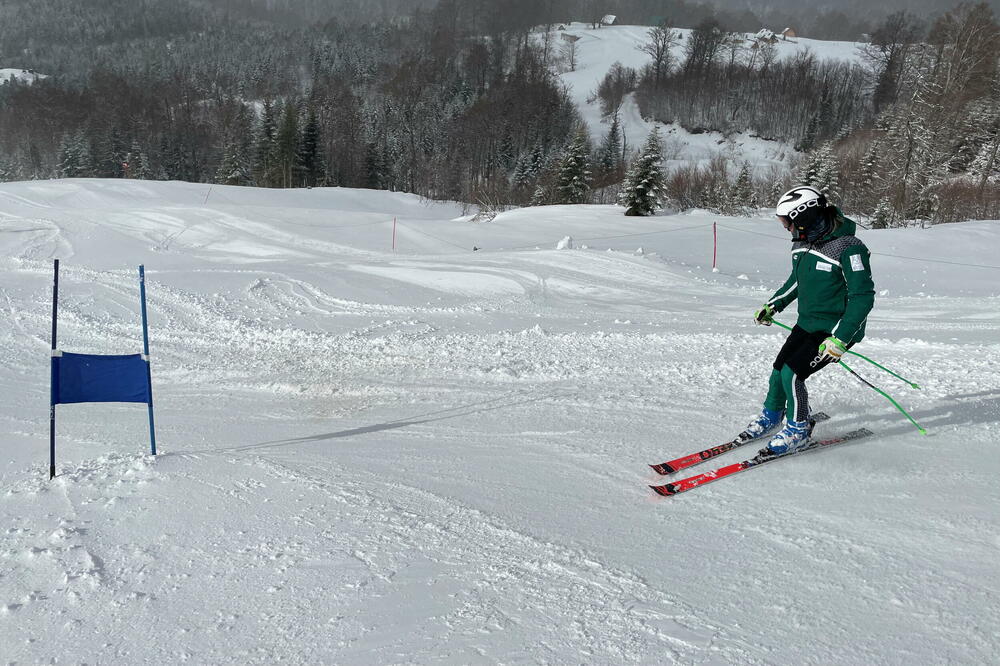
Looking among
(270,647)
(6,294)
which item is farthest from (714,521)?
(6,294)

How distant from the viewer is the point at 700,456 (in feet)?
14.8

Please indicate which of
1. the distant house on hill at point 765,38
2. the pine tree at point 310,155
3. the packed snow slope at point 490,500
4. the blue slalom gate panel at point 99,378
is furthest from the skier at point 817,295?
the distant house on hill at point 765,38

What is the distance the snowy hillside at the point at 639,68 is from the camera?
214 ft

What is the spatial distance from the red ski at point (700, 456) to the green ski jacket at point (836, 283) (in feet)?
3.29

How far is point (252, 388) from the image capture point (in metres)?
7.19

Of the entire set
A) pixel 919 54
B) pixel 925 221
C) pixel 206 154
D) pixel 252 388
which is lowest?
pixel 252 388

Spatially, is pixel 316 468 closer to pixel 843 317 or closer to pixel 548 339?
pixel 843 317

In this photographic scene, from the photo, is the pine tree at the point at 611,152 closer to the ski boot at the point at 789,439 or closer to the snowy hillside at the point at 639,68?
the snowy hillside at the point at 639,68

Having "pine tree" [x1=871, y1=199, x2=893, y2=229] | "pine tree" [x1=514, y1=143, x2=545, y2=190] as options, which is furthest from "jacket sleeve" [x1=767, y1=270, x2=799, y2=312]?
"pine tree" [x1=514, y1=143, x2=545, y2=190]

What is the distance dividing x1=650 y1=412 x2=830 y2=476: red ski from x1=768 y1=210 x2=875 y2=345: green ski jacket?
1004 millimetres

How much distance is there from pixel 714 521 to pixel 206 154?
73.9 meters

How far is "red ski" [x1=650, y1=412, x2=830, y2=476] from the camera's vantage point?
4328 millimetres

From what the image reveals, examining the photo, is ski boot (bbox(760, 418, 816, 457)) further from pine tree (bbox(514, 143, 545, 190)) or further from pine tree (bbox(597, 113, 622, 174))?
pine tree (bbox(597, 113, 622, 174))

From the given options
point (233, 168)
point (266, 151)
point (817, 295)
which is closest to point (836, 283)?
point (817, 295)
